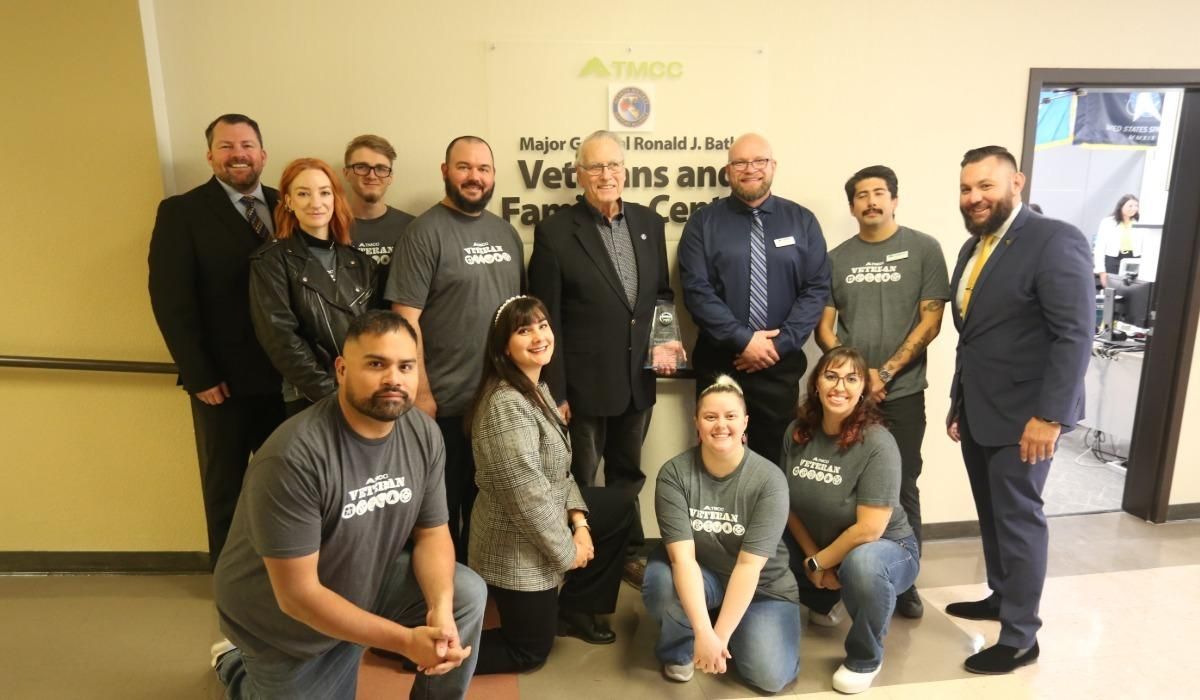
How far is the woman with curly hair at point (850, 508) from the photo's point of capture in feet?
7.32

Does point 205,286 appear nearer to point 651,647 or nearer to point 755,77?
point 651,647

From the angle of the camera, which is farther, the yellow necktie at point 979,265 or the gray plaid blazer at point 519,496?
the yellow necktie at point 979,265

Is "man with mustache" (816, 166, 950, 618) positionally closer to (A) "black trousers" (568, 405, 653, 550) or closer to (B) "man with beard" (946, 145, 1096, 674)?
(B) "man with beard" (946, 145, 1096, 674)

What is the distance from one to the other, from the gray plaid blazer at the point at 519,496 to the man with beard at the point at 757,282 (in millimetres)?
856

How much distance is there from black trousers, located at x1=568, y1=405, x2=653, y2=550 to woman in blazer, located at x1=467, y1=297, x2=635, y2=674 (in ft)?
1.40

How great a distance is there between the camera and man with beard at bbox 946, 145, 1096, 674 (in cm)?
218

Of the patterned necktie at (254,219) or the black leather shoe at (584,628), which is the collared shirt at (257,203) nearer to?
the patterned necktie at (254,219)

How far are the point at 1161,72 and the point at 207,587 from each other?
15.2 ft

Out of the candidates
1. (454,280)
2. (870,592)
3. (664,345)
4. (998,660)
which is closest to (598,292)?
(664,345)

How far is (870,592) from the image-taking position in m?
2.20

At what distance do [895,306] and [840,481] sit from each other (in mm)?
767

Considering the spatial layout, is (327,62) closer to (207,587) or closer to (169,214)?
(169,214)

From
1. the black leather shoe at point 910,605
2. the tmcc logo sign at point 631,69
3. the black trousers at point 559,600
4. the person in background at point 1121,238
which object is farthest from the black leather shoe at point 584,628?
the person in background at point 1121,238

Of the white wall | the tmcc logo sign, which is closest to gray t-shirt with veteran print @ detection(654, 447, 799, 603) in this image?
the white wall
